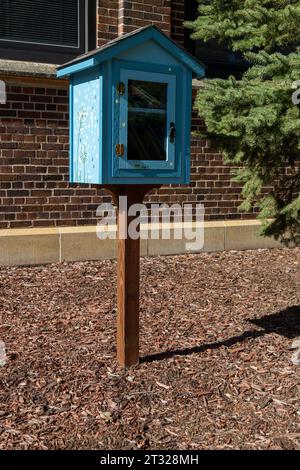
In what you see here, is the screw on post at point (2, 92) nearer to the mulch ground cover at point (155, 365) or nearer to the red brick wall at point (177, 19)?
the mulch ground cover at point (155, 365)

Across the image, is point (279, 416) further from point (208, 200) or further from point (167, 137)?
point (208, 200)

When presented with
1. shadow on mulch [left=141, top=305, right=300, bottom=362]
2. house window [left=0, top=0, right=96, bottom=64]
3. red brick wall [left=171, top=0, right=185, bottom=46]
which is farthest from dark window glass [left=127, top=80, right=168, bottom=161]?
red brick wall [left=171, top=0, right=185, bottom=46]

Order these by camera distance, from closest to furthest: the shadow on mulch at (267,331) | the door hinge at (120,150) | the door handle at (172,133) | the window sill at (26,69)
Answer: the door hinge at (120,150) → the door handle at (172,133) → the shadow on mulch at (267,331) → the window sill at (26,69)

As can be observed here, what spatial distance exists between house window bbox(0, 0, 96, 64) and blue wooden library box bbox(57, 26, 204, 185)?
3.22 meters

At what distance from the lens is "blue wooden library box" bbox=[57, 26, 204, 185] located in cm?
328

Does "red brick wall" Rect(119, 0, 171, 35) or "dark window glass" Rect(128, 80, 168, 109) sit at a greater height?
"red brick wall" Rect(119, 0, 171, 35)

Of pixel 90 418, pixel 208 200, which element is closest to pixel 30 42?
pixel 208 200

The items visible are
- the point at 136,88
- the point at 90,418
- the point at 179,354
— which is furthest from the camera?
the point at 179,354

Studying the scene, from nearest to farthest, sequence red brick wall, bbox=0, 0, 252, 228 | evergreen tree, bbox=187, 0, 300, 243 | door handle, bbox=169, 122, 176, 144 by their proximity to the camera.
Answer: door handle, bbox=169, 122, 176, 144
evergreen tree, bbox=187, 0, 300, 243
red brick wall, bbox=0, 0, 252, 228

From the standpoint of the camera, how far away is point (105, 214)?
22.6 ft

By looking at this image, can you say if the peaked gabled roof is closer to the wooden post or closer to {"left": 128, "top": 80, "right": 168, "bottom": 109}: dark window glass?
{"left": 128, "top": 80, "right": 168, "bottom": 109}: dark window glass

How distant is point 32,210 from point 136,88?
342cm

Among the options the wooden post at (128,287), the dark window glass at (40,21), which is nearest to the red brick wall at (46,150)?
the dark window glass at (40,21)

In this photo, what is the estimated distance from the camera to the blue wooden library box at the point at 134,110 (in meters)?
3.28
